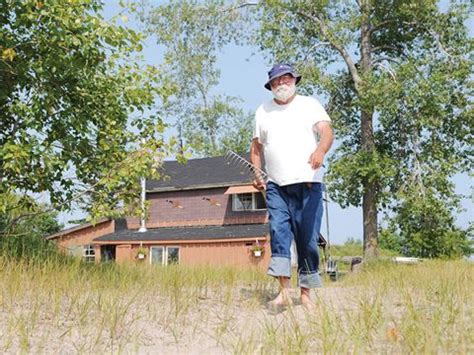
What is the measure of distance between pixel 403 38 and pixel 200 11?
9451mm

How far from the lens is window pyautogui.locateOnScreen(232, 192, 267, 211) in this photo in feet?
114

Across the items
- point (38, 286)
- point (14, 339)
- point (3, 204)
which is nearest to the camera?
point (14, 339)

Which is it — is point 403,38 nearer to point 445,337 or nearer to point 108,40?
point 108,40

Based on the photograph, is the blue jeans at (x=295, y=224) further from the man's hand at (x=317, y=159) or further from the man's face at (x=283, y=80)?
the man's face at (x=283, y=80)

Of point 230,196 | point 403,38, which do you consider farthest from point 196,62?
point 403,38

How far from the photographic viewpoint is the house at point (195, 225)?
108ft

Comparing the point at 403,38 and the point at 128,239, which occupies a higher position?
the point at 403,38

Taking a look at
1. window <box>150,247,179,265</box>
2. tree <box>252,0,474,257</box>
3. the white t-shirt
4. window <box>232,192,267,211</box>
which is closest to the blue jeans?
the white t-shirt

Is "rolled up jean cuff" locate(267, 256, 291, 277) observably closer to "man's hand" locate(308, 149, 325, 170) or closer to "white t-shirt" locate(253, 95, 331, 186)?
"white t-shirt" locate(253, 95, 331, 186)

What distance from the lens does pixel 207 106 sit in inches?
1693

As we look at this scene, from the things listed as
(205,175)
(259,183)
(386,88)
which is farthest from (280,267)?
(205,175)

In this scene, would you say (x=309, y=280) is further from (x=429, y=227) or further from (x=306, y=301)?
(x=429, y=227)

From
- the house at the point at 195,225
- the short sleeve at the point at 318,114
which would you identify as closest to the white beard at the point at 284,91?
the short sleeve at the point at 318,114

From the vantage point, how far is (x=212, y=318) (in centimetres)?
512
